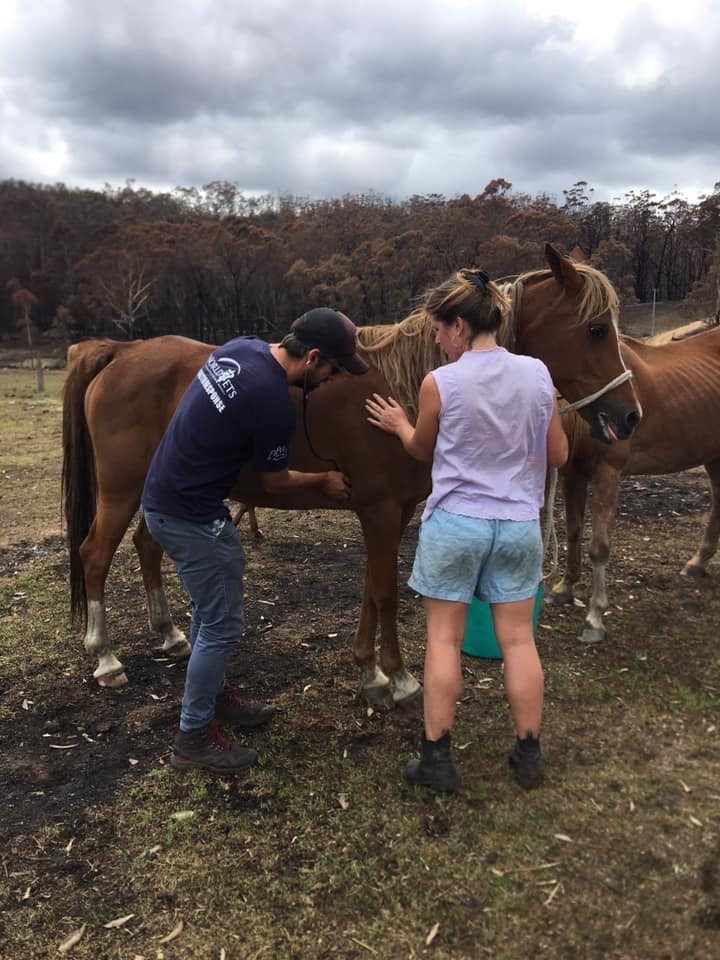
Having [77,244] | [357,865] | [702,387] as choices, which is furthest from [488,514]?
[77,244]

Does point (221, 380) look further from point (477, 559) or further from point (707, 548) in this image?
point (707, 548)

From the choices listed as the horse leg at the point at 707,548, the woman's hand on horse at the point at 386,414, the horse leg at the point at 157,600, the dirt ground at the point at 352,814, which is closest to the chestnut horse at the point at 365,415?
the woman's hand on horse at the point at 386,414

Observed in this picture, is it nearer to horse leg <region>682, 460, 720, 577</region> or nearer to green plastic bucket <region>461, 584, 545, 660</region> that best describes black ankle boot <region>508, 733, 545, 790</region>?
green plastic bucket <region>461, 584, 545, 660</region>

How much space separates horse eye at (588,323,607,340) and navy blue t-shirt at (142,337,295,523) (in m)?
1.69

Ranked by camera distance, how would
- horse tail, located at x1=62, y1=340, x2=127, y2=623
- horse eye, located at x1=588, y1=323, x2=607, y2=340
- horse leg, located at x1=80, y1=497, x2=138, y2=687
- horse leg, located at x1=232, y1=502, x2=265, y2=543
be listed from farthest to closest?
horse leg, located at x1=232, y1=502, x2=265, y2=543, horse tail, located at x1=62, y1=340, x2=127, y2=623, horse leg, located at x1=80, y1=497, x2=138, y2=687, horse eye, located at x1=588, y1=323, x2=607, y2=340

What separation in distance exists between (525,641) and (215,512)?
4.66 ft

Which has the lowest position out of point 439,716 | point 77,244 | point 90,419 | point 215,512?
point 439,716

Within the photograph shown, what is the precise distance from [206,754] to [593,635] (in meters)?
2.61

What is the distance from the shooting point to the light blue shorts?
8.31 feet

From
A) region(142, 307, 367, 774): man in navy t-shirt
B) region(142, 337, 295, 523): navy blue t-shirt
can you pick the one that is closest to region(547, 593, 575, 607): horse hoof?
region(142, 307, 367, 774): man in navy t-shirt

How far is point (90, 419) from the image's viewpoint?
13.0 ft

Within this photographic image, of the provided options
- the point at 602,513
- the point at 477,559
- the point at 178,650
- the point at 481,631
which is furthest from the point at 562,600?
the point at 178,650

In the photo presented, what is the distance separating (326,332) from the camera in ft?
8.59

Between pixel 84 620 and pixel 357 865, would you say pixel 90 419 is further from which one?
pixel 357 865
